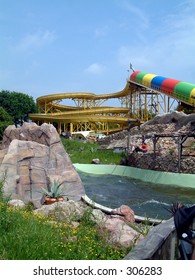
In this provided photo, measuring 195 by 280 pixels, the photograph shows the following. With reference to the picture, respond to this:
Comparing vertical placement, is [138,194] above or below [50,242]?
below

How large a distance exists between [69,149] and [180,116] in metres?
9.43

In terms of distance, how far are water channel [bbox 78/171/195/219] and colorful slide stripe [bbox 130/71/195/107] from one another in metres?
14.0

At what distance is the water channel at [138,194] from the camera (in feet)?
35.3

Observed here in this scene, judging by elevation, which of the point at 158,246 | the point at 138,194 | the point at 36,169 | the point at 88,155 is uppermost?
the point at 158,246

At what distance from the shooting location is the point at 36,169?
11.5m

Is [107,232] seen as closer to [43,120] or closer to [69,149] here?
[69,149]

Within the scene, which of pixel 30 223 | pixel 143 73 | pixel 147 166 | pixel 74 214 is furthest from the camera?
pixel 143 73

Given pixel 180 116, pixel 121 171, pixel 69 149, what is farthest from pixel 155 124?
pixel 121 171

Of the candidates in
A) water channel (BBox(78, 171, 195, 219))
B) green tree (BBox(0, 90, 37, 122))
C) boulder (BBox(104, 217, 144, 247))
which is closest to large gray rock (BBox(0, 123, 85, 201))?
water channel (BBox(78, 171, 195, 219))

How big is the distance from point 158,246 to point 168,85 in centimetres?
3148

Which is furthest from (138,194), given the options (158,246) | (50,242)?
(158,246)

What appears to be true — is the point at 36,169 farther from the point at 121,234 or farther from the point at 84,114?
the point at 84,114

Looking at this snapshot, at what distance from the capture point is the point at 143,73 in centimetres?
3928

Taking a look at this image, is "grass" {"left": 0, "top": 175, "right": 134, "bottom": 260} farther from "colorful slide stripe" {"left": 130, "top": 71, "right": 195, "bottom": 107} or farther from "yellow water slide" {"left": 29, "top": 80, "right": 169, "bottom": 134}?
"yellow water slide" {"left": 29, "top": 80, "right": 169, "bottom": 134}
